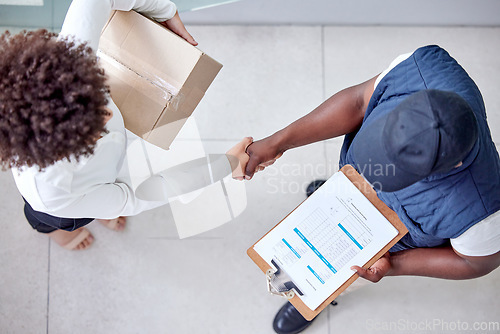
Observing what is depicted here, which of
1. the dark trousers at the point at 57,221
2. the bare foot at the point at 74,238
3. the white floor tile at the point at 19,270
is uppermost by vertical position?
the dark trousers at the point at 57,221

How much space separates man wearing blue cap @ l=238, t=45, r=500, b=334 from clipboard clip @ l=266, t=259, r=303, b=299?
187mm

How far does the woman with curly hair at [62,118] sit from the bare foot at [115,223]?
0.54m

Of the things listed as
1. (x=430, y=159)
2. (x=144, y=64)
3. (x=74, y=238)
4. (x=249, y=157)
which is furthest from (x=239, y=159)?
(x=74, y=238)

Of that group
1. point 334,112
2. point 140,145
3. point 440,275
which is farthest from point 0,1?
point 440,275

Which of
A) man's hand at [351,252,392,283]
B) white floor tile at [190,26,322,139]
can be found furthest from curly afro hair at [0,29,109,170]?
white floor tile at [190,26,322,139]

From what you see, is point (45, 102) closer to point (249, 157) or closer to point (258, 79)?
point (249, 157)

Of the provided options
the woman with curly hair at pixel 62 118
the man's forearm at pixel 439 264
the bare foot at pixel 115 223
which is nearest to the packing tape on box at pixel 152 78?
the woman with curly hair at pixel 62 118

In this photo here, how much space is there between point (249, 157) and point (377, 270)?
49cm

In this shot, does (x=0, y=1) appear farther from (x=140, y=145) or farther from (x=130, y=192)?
(x=130, y=192)

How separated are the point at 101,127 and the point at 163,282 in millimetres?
892

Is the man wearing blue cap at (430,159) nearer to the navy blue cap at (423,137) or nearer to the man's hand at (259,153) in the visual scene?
the navy blue cap at (423,137)

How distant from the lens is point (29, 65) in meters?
0.77

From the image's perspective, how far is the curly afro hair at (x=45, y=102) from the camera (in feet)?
2.47

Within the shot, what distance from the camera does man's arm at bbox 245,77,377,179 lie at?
1142 mm
